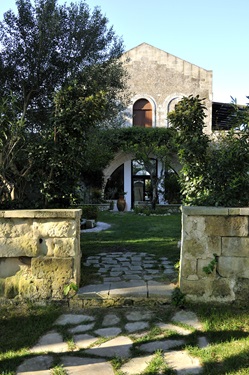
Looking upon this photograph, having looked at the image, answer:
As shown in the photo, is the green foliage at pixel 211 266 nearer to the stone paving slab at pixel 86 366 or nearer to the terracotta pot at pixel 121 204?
the stone paving slab at pixel 86 366

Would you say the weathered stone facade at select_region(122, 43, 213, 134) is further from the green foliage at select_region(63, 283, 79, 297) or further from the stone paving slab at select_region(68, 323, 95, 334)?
the stone paving slab at select_region(68, 323, 95, 334)

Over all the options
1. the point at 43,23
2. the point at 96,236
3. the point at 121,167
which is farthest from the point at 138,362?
the point at 121,167

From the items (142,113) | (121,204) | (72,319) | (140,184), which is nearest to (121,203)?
(121,204)

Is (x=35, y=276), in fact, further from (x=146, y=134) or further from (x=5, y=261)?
(x=146, y=134)

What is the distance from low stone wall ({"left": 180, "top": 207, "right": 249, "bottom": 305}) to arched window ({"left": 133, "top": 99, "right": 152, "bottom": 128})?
668 inches

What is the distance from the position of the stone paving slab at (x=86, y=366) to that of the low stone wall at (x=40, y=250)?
1154 millimetres

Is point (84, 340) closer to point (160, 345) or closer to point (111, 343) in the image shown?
point (111, 343)

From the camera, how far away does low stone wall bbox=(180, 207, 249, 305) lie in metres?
3.47

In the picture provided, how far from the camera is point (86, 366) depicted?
2.42 m

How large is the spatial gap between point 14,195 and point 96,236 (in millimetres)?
3508

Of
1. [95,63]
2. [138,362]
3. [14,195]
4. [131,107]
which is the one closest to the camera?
[138,362]

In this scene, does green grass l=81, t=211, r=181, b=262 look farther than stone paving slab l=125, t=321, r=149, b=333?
Yes

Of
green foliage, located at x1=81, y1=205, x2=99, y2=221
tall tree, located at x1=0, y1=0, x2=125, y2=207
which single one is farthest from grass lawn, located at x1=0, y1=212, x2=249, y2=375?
green foliage, located at x1=81, y1=205, x2=99, y2=221

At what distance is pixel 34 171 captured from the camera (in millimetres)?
4664
